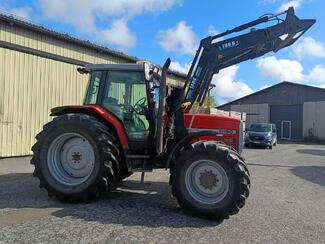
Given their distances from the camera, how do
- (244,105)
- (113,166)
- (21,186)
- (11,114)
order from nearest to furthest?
(113,166), (21,186), (11,114), (244,105)

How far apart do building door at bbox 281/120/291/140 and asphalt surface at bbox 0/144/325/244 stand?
38681 millimetres

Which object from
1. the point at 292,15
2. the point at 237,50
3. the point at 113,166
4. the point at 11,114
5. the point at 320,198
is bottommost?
the point at 320,198

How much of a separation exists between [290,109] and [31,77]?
3704 cm

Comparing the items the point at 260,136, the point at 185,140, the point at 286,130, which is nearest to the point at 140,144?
the point at 185,140

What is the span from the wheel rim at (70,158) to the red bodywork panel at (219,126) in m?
1.99

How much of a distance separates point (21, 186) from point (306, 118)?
4127cm

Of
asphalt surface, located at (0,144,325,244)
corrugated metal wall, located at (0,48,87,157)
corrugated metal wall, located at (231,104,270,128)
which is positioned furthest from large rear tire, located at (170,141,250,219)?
corrugated metal wall, located at (231,104,270,128)

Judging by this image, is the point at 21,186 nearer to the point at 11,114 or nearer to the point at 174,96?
the point at 174,96

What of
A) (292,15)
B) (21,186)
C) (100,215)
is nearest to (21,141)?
(21,186)

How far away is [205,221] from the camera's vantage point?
628 centimetres

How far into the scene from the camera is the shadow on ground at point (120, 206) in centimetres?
616

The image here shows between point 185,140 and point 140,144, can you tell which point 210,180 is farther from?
point 140,144

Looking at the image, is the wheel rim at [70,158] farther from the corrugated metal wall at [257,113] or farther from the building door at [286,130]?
the building door at [286,130]

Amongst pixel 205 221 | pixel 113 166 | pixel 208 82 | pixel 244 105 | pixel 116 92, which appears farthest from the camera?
pixel 244 105
